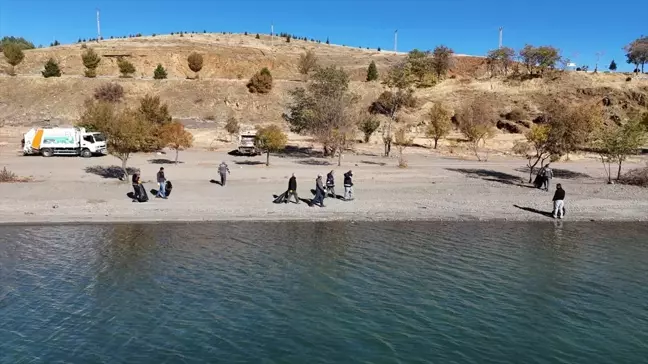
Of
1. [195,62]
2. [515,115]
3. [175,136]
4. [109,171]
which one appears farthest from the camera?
[195,62]

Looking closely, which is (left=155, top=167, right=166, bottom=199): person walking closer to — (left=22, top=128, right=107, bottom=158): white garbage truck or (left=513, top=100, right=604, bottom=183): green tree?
(left=22, top=128, right=107, bottom=158): white garbage truck

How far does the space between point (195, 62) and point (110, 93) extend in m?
26.3

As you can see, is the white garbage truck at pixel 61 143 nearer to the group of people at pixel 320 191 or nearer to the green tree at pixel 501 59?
the group of people at pixel 320 191

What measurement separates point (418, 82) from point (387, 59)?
35.6 metres

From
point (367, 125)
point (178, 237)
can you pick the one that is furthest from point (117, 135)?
point (367, 125)

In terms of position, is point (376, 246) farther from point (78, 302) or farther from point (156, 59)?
point (156, 59)

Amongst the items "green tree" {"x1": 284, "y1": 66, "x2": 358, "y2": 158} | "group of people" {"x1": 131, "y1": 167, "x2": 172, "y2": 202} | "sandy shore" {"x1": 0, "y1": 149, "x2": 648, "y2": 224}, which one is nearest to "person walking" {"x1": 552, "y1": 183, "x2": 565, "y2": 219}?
"sandy shore" {"x1": 0, "y1": 149, "x2": 648, "y2": 224}

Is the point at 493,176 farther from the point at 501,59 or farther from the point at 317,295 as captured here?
the point at 501,59

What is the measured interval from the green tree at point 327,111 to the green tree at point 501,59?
4375cm

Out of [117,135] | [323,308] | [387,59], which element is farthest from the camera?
[387,59]

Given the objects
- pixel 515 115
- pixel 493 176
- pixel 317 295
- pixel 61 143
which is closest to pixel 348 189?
pixel 317 295

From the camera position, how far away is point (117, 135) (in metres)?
27.4

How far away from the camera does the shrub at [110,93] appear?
214 ft

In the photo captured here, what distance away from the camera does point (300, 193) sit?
2803cm
